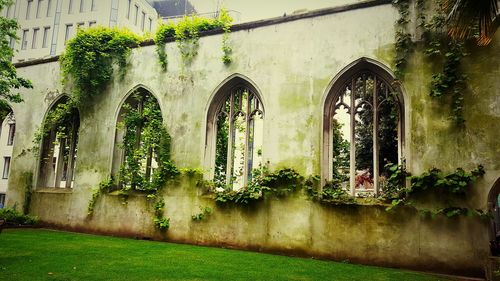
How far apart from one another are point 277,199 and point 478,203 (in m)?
3.97

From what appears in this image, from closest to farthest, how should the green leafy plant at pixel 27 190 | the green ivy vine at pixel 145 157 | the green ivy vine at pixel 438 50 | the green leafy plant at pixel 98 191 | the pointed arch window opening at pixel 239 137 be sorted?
the green ivy vine at pixel 438 50 < the pointed arch window opening at pixel 239 137 < the green ivy vine at pixel 145 157 < the green leafy plant at pixel 98 191 < the green leafy plant at pixel 27 190

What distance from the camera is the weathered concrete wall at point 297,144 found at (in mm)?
6879

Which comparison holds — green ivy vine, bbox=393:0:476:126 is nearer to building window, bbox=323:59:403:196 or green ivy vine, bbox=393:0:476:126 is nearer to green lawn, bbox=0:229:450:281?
building window, bbox=323:59:403:196

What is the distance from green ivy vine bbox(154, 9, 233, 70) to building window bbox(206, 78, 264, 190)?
3.98ft

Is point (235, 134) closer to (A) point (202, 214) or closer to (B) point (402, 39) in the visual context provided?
(A) point (202, 214)

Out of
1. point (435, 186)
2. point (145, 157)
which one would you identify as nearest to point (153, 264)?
point (145, 157)

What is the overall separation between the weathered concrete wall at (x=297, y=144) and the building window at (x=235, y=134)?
1.13 feet

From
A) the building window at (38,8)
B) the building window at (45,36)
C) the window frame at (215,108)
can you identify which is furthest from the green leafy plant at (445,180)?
the building window at (38,8)

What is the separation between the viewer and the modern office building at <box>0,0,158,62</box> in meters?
35.9

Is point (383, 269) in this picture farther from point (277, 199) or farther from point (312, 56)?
point (312, 56)

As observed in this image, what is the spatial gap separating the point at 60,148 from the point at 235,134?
6724 millimetres

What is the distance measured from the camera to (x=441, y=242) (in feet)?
22.2

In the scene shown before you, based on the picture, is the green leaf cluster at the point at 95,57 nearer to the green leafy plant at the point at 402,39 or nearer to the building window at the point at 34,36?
the green leafy plant at the point at 402,39

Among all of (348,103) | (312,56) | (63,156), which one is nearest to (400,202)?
(348,103)
